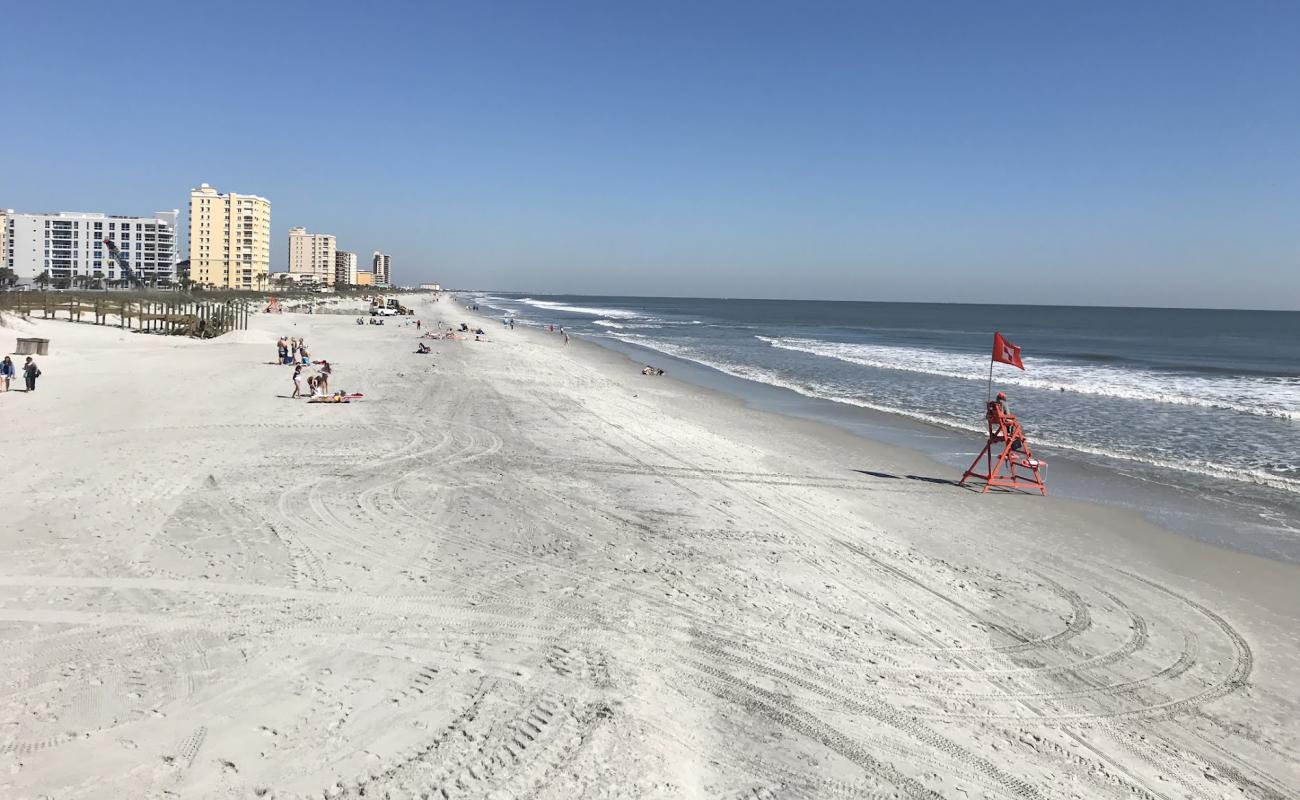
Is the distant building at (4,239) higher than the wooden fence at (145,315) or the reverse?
higher

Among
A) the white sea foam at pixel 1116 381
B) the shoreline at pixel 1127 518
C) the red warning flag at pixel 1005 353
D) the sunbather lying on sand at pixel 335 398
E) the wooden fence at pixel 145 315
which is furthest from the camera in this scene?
the wooden fence at pixel 145 315

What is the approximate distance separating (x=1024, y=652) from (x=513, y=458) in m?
8.61

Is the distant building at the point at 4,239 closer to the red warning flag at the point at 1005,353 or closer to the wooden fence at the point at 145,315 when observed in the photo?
the wooden fence at the point at 145,315

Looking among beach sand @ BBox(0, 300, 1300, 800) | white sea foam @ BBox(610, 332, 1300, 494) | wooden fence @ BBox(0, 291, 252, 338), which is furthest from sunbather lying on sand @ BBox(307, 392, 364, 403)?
wooden fence @ BBox(0, 291, 252, 338)

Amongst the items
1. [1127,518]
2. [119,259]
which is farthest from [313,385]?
[119,259]

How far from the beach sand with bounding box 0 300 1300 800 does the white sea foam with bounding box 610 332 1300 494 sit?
5268mm

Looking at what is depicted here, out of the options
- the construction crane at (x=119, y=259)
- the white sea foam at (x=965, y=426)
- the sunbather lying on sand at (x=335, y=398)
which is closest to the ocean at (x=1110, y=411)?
the white sea foam at (x=965, y=426)

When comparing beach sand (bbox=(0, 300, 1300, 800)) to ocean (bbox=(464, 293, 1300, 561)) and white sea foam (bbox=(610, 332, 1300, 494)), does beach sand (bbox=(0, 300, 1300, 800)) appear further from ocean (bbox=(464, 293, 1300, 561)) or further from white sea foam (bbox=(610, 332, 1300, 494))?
white sea foam (bbox=(610, 332, 1300, 494))

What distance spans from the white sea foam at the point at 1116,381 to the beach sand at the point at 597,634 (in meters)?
19.3

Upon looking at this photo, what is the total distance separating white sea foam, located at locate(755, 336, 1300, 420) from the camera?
85.7 ft

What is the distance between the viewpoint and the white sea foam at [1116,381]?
85.7 ft

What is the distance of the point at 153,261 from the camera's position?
141m

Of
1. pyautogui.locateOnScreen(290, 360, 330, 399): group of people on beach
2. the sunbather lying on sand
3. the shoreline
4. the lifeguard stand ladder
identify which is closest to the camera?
the shoreline

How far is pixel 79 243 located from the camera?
139250 millimetres
